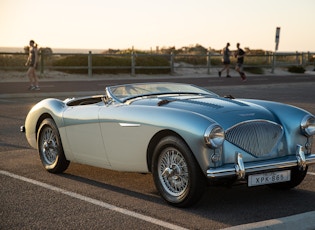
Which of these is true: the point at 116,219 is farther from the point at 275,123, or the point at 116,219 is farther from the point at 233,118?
the point at 275,123

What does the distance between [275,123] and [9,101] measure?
44.9 ft

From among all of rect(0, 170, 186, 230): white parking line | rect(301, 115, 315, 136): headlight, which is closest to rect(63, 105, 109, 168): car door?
rect(0, 170, 186, 230): white parking line

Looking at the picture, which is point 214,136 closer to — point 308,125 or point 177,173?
point 177,173

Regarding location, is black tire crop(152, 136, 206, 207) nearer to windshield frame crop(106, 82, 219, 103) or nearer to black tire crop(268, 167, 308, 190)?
windshield frame crop(106, 82, 219, 103)

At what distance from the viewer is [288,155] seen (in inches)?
264

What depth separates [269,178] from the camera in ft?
21.1

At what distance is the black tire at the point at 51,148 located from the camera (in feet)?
26.6

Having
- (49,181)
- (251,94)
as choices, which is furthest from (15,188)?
(251,94)

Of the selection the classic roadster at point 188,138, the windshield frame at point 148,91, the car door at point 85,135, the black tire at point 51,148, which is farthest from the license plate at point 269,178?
the black tire at point 51,148

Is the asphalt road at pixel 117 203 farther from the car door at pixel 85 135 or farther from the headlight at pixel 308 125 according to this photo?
the headlight at pixel 308 125

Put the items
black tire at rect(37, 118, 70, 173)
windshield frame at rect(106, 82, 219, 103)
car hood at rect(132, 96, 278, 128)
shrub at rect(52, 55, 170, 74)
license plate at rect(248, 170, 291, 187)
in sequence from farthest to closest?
shrub at rect(52, 55, 170, 74) → black tire at rect(37, 118, 70, 173) → windshield frame at rect(106, 82, 219, 103) → car hood at rect(132, 96, 278, 128) → license plate at rect(248, 170, 291, 187)

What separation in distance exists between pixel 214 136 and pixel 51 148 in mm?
2878

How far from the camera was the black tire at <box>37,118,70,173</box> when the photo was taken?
26.6 feet

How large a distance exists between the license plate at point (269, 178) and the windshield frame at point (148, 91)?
1642 millimetres
